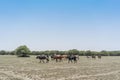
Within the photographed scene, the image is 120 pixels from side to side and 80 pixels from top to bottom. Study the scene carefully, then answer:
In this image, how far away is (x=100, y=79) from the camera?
1658 centimetres

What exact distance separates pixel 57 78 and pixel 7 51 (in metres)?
112

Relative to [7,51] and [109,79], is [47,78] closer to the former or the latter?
[109,79]

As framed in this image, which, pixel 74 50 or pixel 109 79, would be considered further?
pixel 74 50

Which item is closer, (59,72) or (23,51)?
(59,72)

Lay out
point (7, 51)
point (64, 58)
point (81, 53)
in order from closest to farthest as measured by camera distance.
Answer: point (64, 58) → point (81, 53) → point (7, 51)

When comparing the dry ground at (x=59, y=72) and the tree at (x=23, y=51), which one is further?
the tree at (x=23, y=51)

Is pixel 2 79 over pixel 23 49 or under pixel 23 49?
under

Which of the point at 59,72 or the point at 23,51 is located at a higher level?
the point at 23,51

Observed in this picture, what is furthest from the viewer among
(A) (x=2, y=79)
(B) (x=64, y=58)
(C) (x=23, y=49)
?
(C) (x=23, y=49)

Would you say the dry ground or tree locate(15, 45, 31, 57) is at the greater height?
tree locate(15, 45, 31, 57)

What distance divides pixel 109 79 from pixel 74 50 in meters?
85.8

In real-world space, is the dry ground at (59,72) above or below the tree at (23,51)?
below

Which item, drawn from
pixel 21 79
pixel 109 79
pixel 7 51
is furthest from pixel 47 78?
pixel 7 51

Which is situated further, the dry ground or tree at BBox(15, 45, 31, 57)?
tree at BBox(15, 45, 31, 57)
